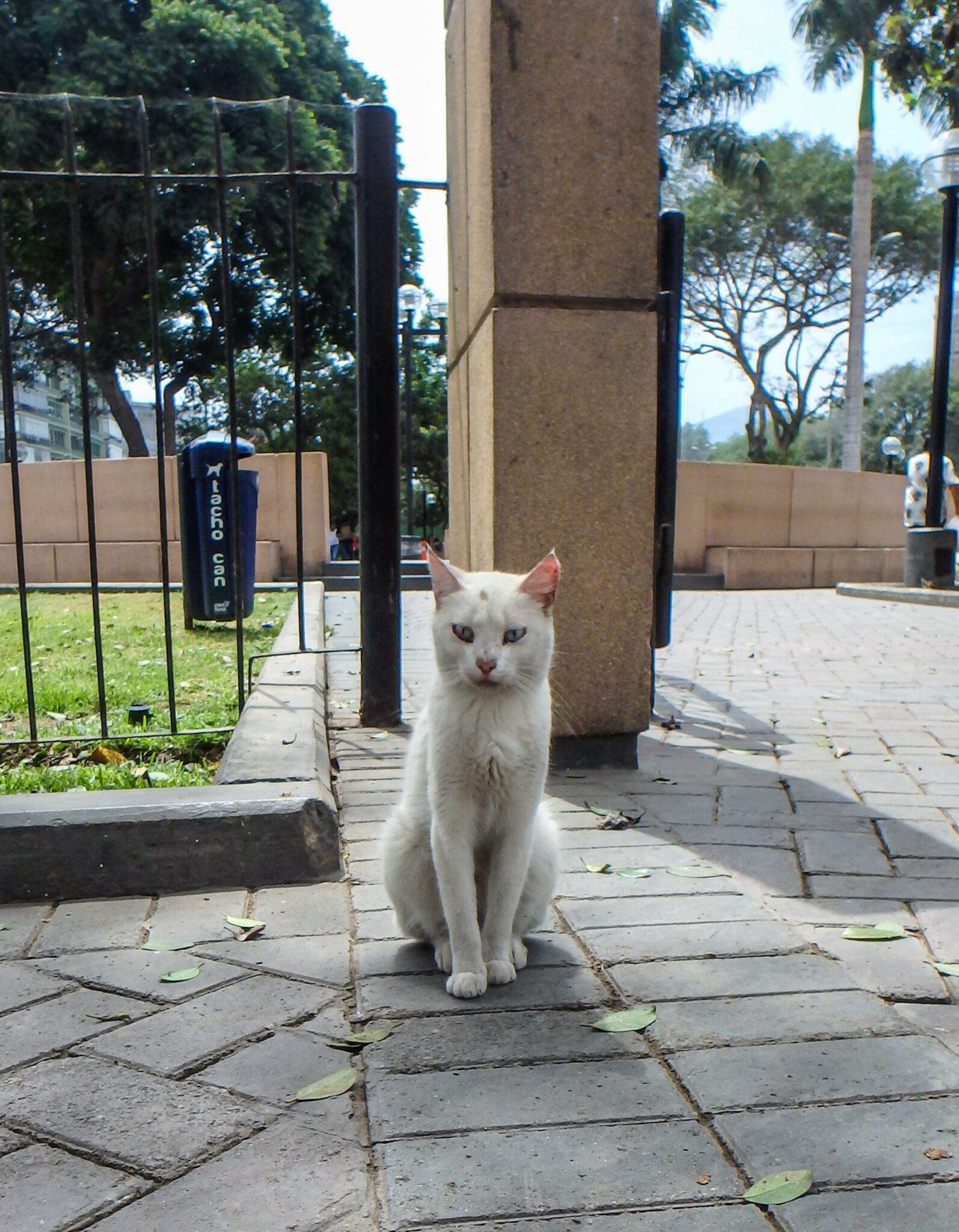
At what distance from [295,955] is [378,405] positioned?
8.48ft

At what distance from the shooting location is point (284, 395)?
36844 millimetres

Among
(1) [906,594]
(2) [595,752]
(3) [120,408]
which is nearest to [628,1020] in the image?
(2) [595,752]

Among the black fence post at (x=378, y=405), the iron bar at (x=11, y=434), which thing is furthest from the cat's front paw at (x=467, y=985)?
the black fence post at (x=378, y=405)

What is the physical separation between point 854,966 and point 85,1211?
1725 millimetres

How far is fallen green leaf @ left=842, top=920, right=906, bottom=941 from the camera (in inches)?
102

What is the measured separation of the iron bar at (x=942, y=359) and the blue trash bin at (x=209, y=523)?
826 centimetres

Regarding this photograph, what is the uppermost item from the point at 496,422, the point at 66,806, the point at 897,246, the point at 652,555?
the point at 897,246

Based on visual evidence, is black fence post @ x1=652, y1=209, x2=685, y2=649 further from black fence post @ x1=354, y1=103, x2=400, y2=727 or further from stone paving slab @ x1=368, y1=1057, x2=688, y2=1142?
stone paving slab @ x1=368, y1=1057, x2=688, y2=1142

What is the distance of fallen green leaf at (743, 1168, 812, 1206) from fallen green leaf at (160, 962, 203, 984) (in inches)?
51.8

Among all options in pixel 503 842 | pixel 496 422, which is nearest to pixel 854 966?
pixel 503 842

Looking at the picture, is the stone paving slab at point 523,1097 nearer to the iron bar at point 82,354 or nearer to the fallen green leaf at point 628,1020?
the fallen green leaf at point 628,1020

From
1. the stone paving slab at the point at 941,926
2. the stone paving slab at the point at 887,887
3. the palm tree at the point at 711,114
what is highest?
the palm tree at the point at 711,114

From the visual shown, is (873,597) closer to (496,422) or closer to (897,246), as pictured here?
(496,422)

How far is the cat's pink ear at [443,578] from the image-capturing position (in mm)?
2398
